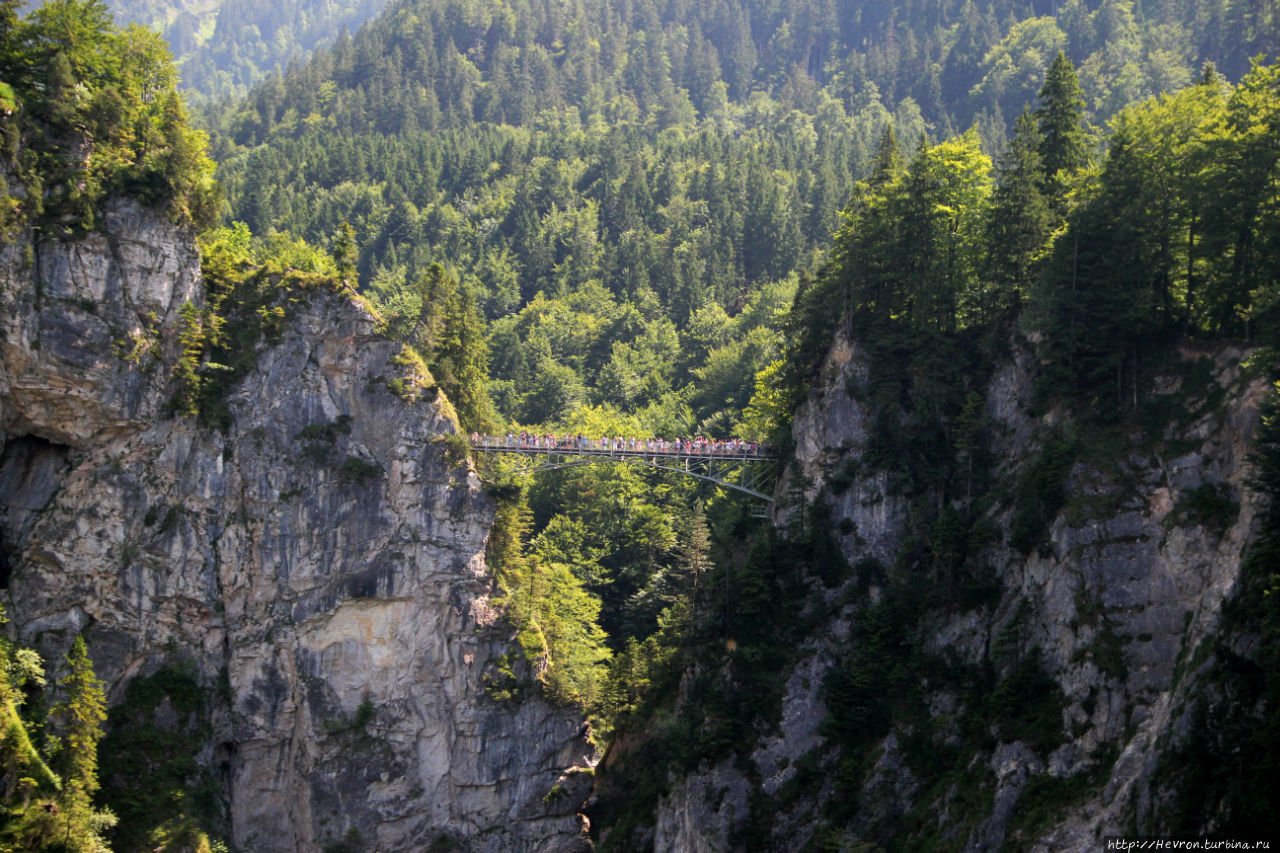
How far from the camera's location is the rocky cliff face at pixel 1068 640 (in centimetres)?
3525

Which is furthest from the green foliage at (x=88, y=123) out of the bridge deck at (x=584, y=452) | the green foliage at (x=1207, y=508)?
the green foliage at (x=1207, y=508)

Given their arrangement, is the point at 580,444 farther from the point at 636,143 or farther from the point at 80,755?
the point at 636,143

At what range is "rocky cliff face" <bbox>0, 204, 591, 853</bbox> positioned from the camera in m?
50.5

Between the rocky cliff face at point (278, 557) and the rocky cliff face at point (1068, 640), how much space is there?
41.6 feet

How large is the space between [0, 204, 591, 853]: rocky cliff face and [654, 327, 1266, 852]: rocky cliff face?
41.6ft

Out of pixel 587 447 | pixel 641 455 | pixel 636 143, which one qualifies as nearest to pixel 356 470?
pixel 587 447

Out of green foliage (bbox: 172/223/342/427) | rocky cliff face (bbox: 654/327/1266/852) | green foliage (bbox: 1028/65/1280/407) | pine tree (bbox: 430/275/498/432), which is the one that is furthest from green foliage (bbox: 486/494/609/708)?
green foliage (bbox: 1028/65/1280/407)

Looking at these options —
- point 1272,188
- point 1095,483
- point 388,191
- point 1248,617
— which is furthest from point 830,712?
point 388,191

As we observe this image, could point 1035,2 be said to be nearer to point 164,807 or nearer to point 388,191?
point 388,191

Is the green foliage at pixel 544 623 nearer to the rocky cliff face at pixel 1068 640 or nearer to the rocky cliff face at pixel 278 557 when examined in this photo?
the rocky cliff face at pixel 278 557

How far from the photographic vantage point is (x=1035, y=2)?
147 m

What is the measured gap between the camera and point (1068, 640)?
128ft

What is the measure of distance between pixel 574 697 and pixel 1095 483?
27577mm

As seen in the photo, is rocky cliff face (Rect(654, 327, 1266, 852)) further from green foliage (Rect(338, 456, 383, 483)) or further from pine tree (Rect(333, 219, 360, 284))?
pine tree (Rect(333, 219, 360, 284))
